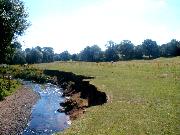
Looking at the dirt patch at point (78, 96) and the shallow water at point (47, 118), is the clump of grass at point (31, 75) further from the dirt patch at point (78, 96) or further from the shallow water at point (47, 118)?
the shallow water at point (47, 118)

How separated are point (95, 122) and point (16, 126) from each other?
13.4 metres

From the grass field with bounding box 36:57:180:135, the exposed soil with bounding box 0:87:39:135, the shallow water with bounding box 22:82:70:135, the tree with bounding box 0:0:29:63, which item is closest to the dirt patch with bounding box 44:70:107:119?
the shallow water with bounding box 22:82:70:135

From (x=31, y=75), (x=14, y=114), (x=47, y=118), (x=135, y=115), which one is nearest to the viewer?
(x=135, y=115)

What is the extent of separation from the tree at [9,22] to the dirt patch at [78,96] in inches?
712

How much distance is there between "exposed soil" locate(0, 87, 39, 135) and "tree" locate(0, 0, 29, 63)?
45.6 ft

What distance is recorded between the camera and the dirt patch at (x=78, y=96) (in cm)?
5625

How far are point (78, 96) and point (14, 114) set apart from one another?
22.7 meters

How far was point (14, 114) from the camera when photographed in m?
51.7

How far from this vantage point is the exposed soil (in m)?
43.2

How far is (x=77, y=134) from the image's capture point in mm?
32094

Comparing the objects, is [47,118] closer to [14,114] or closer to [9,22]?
[14,114]

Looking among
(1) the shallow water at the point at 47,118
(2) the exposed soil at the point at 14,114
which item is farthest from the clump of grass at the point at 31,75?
(2) the exposed soil at the point at 14,114

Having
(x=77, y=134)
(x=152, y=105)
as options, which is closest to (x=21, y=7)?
(x=152, y=105)

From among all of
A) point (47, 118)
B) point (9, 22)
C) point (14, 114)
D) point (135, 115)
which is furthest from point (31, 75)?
point (135, 115)
